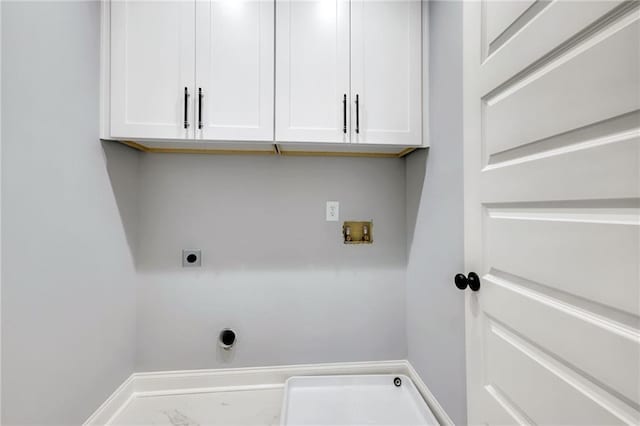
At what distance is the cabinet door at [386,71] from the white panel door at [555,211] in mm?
412

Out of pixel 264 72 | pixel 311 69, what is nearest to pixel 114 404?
pixel 264 72

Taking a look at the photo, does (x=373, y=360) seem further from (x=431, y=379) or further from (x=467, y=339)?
(x=467, y=339)

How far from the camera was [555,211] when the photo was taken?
1.89ft

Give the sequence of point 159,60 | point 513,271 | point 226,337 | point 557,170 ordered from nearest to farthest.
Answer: point 557,170 < point 513,271 < point 159,60 < point 226,337

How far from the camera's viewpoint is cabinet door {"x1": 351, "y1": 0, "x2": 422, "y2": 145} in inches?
48.1

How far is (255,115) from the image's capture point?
1195 millimetres

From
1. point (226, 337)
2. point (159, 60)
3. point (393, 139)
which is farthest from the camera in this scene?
point (226, 337)

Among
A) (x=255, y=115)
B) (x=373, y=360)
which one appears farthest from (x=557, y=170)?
(x=373, y=360)

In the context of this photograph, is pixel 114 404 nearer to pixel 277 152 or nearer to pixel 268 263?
pixel 268 263

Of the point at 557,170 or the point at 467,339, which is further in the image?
the point at 467,339

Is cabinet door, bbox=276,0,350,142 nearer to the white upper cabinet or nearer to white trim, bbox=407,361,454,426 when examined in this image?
the white upper cabinet

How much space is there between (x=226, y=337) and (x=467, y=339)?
3.99 feet

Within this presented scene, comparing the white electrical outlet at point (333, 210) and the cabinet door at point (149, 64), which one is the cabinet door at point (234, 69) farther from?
the white electrical outlet at point (333, 210)

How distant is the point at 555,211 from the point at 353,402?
1.31 metres
